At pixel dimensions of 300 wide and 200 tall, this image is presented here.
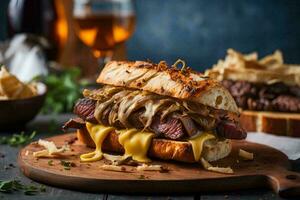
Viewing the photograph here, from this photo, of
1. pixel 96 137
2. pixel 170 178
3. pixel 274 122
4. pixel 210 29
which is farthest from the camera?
pixel 210 29

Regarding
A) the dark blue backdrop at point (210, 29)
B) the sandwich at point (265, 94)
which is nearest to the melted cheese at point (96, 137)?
the sandwich at point (265, 94)

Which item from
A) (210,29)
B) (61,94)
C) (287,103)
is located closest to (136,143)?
(287,103)

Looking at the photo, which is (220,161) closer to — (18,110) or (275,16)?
(18,110)

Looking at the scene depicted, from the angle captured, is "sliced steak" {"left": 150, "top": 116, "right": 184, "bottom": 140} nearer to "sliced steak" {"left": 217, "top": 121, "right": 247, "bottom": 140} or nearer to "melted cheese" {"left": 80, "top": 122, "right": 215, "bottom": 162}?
"melted cheese" {"left": 80, "top": 122, "right": 215, "bottom": 162}

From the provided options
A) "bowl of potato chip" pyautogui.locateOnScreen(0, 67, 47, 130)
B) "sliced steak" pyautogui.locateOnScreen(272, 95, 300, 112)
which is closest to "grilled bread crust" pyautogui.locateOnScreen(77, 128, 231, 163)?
"bowl of potato chip" pyautogui.locateOnScreen(0, 67, 47, 130)

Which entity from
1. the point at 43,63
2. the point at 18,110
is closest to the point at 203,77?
the point at 18,110

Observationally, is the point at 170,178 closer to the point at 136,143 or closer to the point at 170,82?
the point at 136,143
